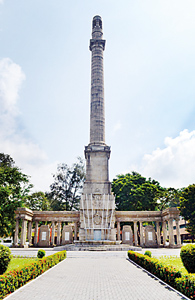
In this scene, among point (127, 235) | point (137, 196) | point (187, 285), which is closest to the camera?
point (187, 285)

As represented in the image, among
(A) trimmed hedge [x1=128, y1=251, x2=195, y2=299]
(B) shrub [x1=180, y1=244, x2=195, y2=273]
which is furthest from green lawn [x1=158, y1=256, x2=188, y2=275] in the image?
(A) trimmed hedge [x1=128, y1=251, x2=195, y2=299]

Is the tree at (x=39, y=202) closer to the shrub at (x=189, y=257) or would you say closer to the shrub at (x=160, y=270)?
the shrub at (x=160, y=270)

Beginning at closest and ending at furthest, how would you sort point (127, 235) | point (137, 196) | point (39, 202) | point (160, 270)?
point (160, 270) < point (127, 235) < point (137, 196) < point (39, 202)

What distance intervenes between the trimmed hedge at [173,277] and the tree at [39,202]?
38.8m

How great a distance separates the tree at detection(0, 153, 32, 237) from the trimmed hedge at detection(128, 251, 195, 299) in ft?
85.2

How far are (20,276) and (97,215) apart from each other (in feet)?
83.7

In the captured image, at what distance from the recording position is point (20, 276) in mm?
10117

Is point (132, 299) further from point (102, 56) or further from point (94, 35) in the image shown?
point (94, 35)

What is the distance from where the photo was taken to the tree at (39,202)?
164 ft

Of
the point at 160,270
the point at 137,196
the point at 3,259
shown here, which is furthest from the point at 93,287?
the point at 137,196

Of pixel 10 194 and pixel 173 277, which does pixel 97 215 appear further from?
pixel 173 277

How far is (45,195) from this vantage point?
55.2 metres

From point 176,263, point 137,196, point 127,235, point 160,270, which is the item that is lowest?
point 127,235

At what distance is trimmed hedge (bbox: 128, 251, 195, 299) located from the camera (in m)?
8.60
